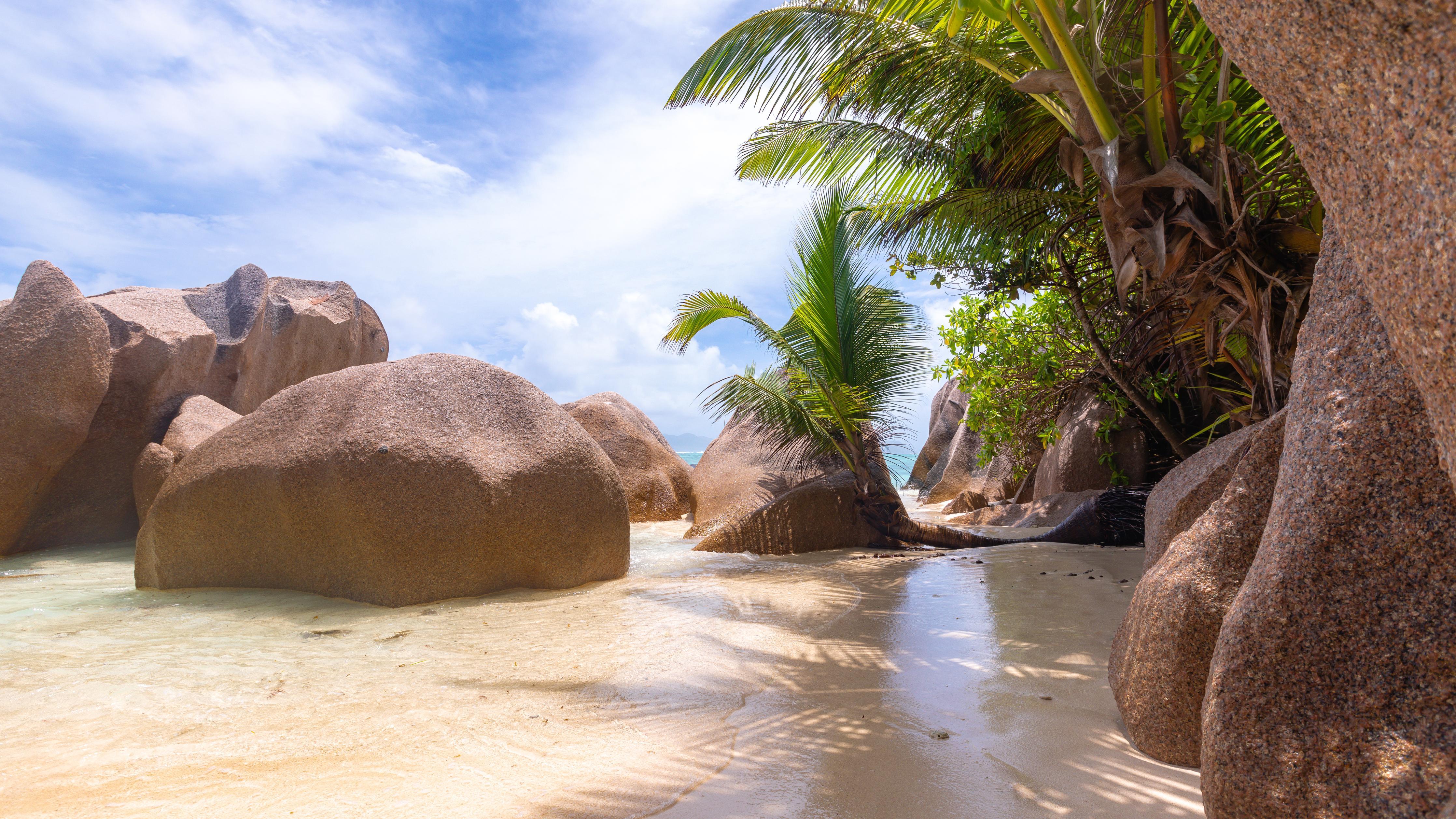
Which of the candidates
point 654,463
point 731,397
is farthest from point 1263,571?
point 654,463

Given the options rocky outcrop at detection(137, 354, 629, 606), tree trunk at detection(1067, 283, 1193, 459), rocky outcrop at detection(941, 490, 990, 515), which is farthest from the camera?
rocky outcrop at detection(941, 490, 990, 515)

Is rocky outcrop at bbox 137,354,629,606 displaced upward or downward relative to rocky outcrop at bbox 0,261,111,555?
downward

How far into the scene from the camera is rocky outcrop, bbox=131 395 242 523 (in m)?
7.44

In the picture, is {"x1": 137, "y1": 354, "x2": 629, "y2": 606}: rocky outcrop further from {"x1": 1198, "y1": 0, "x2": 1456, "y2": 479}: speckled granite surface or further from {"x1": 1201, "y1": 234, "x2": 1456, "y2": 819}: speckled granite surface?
{"x1": 1198, "y1": 0, "x2": 1456, "y2": 479}: speckled granite surface

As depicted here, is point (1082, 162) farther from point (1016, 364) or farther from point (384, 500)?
point (384, 500)

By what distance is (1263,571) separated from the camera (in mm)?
1539

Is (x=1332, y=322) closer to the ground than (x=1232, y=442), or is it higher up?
higher up

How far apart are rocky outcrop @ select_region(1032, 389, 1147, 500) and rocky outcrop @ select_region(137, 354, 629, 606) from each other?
17.3 ft

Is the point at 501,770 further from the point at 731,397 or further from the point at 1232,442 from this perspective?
the point at 731,397

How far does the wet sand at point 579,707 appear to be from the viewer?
6.09 feet

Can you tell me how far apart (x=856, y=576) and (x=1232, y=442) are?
3.12 meters

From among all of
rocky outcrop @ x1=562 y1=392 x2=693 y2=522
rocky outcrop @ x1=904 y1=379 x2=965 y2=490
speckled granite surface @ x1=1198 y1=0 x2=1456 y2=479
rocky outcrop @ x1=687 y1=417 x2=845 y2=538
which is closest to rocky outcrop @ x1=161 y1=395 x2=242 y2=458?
rocky outcrop @ x1=562 y1=392 x2=693 y2=522

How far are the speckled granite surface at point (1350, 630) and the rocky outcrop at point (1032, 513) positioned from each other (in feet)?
18.6

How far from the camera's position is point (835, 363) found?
7863 millimetres
